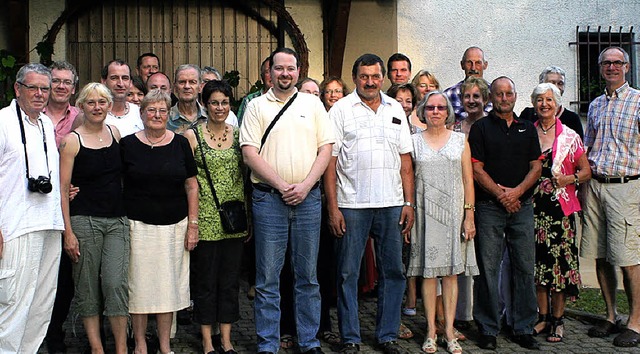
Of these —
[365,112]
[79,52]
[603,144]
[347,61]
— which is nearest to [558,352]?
[603,144]

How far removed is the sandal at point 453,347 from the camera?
5.89m

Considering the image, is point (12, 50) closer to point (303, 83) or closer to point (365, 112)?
point (303, 83)

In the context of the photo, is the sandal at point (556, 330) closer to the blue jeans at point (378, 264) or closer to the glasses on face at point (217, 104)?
the blue jeans at point (378, 264)

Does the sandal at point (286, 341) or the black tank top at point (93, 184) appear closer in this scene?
the black tank top at point (93, 184)

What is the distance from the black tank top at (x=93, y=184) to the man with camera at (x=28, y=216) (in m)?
0.17

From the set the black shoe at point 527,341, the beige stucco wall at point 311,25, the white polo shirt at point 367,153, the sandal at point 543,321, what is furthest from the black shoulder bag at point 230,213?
the beige stucco wall at point 311,25

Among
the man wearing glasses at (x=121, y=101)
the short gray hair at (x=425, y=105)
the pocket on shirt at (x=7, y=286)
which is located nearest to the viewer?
the pocket on shirt at (x=7, y=286)

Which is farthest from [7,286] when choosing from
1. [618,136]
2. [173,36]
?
[173,36]

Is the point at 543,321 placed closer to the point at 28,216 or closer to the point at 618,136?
the point at 618,136

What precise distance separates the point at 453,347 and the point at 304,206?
1.56 metres

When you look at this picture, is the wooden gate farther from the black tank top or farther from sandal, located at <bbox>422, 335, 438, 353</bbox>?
sandal, located at <bbox>422, 335, 438, 353</bbox>

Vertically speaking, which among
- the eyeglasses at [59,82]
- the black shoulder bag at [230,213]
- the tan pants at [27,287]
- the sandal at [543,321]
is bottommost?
the sandal at [543,321]

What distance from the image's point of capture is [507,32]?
993 cm

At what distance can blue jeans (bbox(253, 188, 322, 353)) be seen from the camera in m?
5.59
